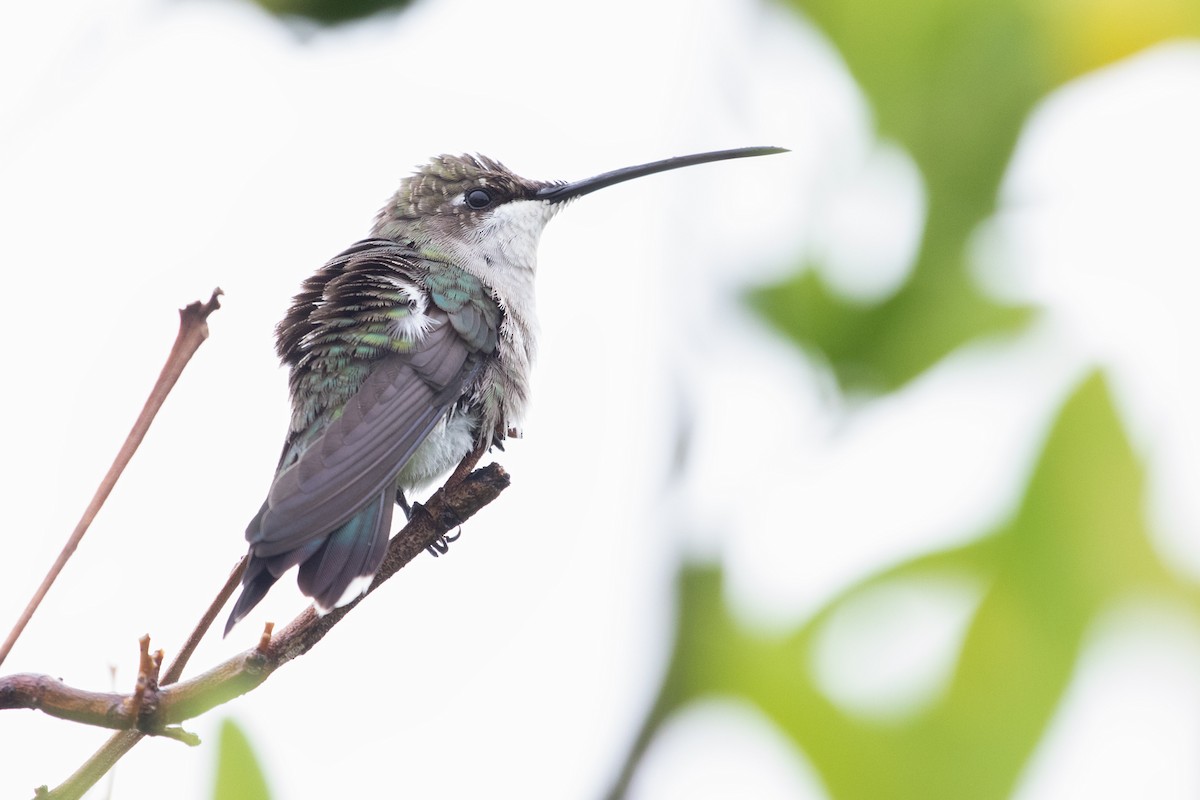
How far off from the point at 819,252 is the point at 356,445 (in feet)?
7.28

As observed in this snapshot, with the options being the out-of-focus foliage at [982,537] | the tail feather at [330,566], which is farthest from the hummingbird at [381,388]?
the out-of-focus foliage at [982,537]

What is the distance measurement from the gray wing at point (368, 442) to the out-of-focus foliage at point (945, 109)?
1802 millimetres

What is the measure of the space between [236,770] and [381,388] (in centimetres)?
232

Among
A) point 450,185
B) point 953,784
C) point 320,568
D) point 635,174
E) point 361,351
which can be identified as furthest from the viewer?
point 450,185

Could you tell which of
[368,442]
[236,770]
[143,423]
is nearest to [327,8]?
[143,423]

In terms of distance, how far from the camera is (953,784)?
1298mm

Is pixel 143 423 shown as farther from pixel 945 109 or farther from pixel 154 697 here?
pixel 945 109

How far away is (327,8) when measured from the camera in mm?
2213

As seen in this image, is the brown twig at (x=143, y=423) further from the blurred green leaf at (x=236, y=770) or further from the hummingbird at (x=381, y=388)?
the hummingbird at (x=381, y=388)

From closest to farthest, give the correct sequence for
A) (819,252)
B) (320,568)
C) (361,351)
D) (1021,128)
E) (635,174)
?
(1021,128) < (819,252) < (320,568) < (361,351) < (635,174)

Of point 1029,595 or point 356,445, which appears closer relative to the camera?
point 1029,595

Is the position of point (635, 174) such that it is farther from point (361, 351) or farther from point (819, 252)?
point (819, 252)

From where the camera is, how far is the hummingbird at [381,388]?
120 inches

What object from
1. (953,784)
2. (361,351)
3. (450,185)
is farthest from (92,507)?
(450,185)
